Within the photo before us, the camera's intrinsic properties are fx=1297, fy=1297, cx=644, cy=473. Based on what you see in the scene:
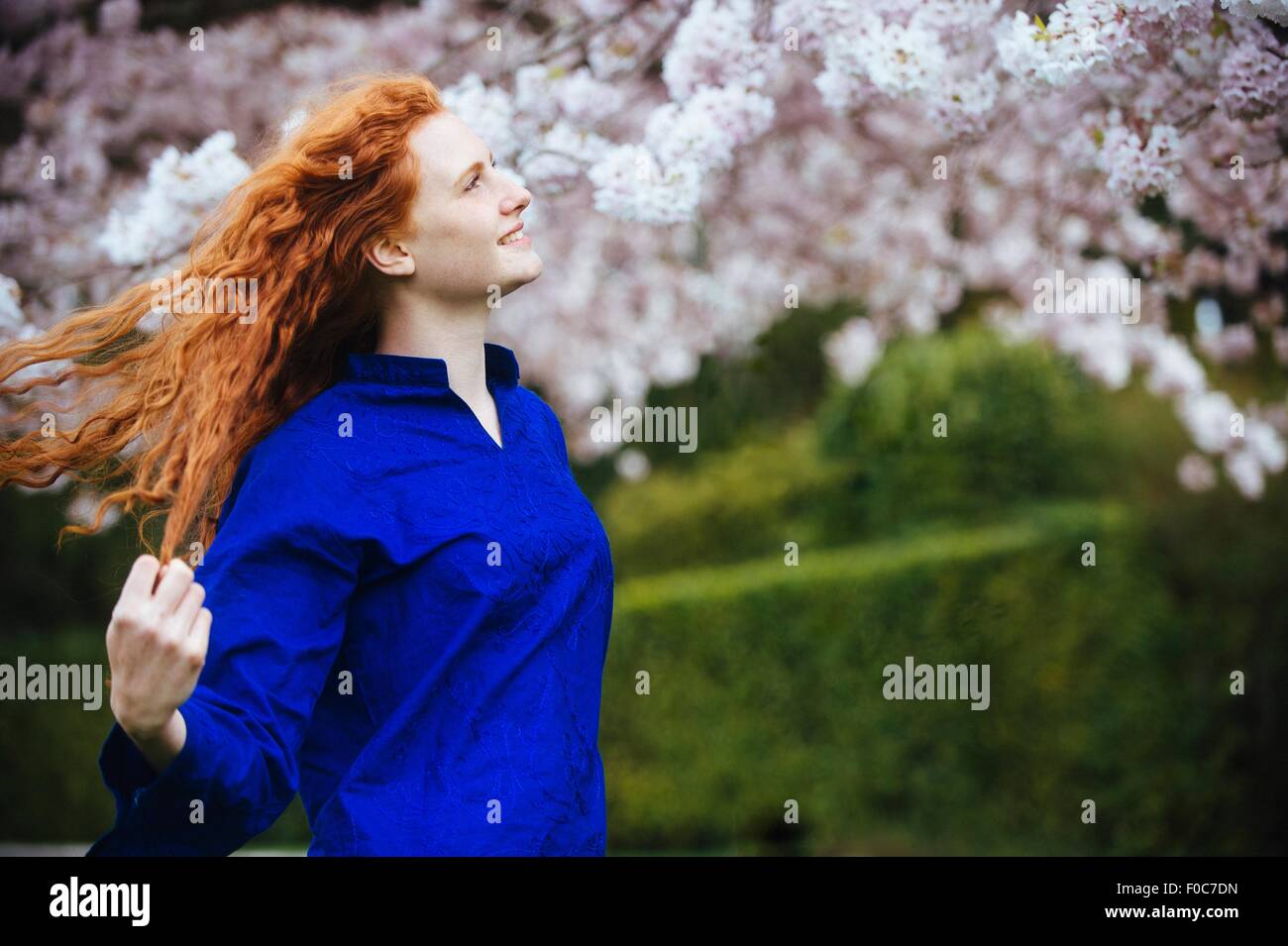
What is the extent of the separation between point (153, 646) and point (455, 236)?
77 centimetres

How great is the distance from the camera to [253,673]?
1440 millimetres

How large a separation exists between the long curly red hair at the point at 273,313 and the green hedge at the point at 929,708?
467 centimetres

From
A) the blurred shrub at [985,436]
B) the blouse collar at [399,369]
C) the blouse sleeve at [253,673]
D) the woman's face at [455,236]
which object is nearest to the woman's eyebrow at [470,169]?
the woman's face at [455,236]

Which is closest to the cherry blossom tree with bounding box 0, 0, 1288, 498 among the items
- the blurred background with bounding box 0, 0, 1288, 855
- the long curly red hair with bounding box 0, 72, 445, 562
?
the blurred background with bounding box 0, 0, 1288, 855

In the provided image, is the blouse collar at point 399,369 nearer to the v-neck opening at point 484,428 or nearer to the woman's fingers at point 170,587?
the v-neck opening at point 484,428

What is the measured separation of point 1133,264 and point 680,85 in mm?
2923

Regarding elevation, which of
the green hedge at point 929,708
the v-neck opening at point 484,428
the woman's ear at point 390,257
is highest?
the woman's ear at point 390,257

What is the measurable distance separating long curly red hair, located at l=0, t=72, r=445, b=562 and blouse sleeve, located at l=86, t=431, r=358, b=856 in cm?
17

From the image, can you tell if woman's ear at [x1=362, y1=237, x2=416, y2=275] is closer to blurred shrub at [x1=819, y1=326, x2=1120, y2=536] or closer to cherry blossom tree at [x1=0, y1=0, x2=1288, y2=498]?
cherry blossom tree at [x1=0, y1=0, x2=1288, y2=498]

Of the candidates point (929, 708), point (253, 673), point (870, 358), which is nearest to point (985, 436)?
point (870, 358)

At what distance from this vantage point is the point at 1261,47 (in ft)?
7.65

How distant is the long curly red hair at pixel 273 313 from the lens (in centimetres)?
177

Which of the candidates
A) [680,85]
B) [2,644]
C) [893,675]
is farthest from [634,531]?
[680,85]

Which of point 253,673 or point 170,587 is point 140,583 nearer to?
point 170,587
